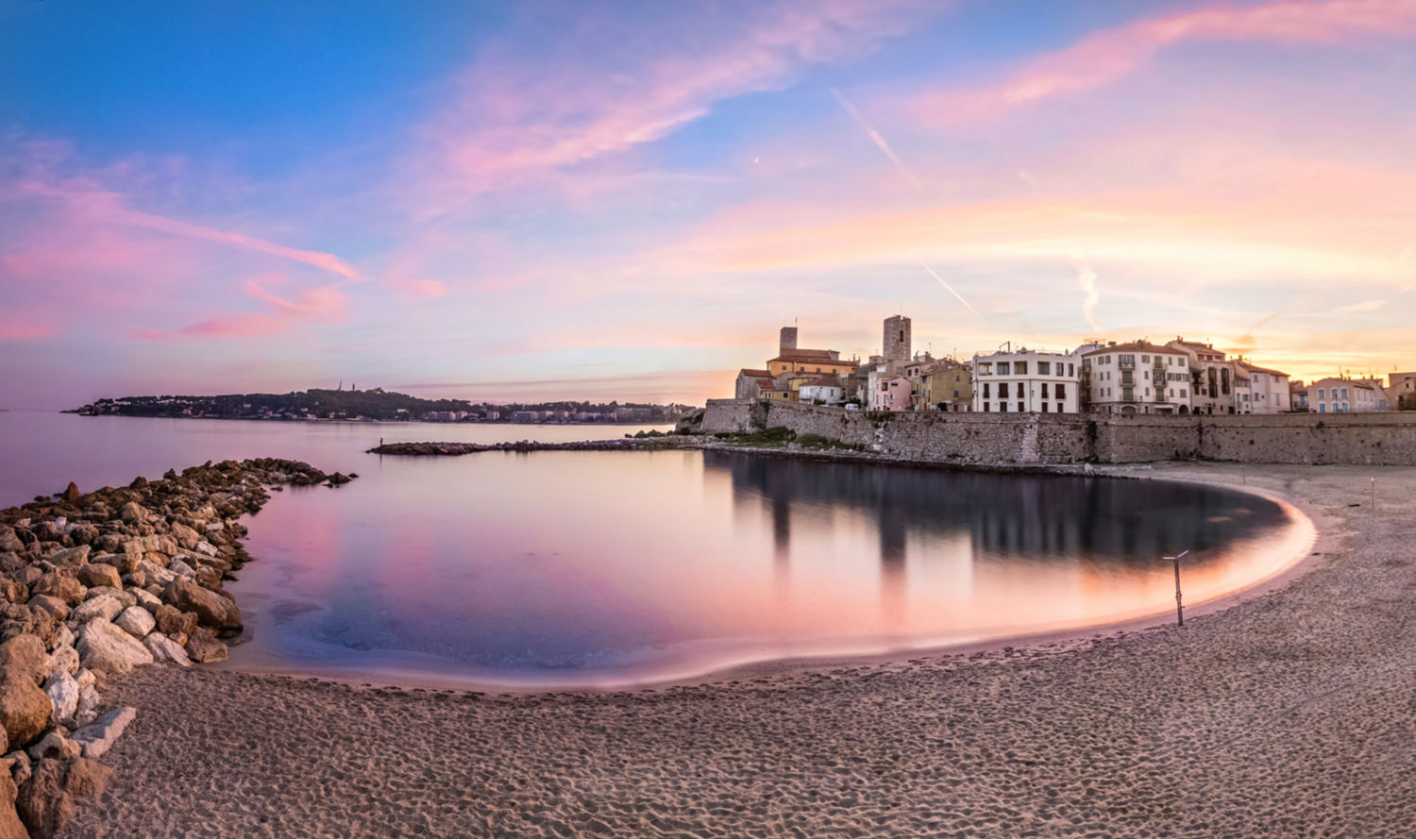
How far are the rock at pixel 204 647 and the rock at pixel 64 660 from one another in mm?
1697

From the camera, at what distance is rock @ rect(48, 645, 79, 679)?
6.60 m

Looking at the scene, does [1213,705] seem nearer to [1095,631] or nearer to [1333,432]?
[1095,631]

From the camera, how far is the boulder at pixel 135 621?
8.43m

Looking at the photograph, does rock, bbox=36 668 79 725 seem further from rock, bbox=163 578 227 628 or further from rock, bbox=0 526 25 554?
rock, bbox=0 526 25 554

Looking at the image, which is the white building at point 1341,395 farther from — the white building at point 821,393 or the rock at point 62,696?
the rock at point 62,696

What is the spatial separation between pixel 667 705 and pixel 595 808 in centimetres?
252

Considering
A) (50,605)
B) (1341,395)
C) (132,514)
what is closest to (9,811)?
(50,605)

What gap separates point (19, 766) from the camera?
199 inches

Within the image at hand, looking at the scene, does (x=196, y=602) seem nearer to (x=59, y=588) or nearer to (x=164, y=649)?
(x=59, y=588)

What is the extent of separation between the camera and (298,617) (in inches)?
452

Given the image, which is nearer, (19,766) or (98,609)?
(19,766)

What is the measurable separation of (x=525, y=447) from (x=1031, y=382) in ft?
146

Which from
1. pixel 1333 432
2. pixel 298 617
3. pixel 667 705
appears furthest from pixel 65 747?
pixel 1333 432

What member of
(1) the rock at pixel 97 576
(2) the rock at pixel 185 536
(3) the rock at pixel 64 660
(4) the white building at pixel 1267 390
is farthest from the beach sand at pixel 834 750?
(4) the white building at pixel 1267 390
